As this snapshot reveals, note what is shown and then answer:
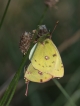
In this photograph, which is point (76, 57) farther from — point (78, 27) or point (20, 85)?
point (20, 85)

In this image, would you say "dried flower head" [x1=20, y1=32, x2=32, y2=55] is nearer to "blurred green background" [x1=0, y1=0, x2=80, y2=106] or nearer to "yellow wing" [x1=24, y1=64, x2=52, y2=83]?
"yellow wing" [x1=24, y1=64, x2=52, y2=83]

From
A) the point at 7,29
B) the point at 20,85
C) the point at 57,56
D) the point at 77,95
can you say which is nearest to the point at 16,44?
the point at 7,29

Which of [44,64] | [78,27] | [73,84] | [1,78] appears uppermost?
[44,64]

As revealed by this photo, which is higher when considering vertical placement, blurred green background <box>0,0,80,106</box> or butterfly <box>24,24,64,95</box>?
butterfly <box>24,24,64,95</box>

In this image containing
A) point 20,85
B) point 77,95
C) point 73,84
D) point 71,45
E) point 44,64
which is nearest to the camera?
point 44,64

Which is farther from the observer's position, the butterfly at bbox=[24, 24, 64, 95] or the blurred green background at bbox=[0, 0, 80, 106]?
the blurred green background at bbox=[0, 0, 80, 106]

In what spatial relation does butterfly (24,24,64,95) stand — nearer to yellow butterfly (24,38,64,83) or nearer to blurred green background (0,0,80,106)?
yellow butterfly (24,38,64,83)

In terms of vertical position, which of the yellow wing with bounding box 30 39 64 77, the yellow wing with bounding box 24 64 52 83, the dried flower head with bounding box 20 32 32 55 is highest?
the dried flower head with bounding box 20 32 32 55

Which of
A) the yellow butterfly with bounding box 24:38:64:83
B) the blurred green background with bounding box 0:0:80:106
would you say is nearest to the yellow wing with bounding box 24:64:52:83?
the yellow butterfly with bounding box 24:38:64:83
